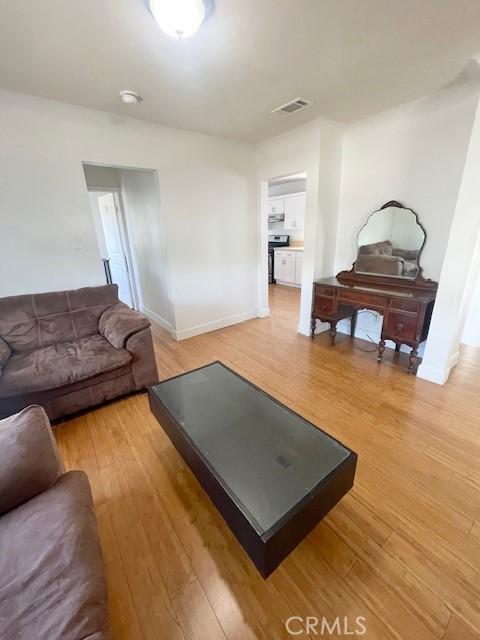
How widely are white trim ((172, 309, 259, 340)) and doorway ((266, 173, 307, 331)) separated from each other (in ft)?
3.68

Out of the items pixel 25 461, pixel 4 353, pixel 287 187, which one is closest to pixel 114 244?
pixel 4 353

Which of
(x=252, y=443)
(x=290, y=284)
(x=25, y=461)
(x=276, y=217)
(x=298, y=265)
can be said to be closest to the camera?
(x=25, y=461)

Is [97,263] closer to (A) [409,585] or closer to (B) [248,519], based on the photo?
(B) [248,519]

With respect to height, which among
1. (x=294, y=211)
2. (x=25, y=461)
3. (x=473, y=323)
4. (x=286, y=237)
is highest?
(x=294, y=211)

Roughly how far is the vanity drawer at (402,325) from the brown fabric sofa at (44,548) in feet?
8.72

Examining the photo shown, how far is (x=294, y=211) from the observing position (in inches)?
235

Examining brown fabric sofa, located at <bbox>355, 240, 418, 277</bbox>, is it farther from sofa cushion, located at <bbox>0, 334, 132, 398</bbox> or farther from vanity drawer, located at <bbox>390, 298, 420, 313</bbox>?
sofa cushion, located at <bbox>0, 334, 132, 398</bbox>

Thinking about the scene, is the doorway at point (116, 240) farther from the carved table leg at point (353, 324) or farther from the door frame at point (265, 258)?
the carved table leg at point (353, 324)

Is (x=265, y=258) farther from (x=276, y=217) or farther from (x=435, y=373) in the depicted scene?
(x=276, y=217)

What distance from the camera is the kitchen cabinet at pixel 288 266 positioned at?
5918 millimetres

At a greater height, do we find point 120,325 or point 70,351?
point 120,325

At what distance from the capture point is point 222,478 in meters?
1.18

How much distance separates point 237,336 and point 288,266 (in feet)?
10.2

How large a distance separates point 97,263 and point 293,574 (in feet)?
9.43
